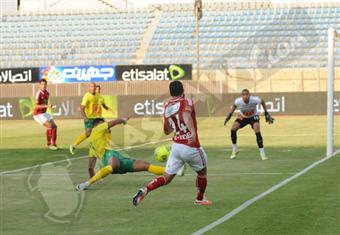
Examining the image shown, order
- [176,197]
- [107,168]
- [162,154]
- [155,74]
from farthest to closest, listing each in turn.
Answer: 1. [155,74]
2. [162,154]
3. [107,168]
4. [176,197]

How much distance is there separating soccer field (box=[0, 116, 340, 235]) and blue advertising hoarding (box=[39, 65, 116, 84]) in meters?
30.3

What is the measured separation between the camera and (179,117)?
12852 mm

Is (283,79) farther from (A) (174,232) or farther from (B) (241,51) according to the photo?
(A) (174,232)

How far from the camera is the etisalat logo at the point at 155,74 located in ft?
181

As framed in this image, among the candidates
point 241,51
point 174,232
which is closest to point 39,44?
point 241,51

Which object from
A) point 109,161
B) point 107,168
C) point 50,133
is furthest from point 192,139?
point 50,133

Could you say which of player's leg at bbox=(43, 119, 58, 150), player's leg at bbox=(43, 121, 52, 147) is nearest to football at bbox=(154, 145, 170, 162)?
player's leg at bbox=(43, 119, 58, 150)

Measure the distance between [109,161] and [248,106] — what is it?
28.2ft

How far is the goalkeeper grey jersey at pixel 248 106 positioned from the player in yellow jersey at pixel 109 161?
7.90m

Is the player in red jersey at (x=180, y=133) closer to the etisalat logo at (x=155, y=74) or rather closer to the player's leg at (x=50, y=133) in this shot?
the player's leg at (x=50, y=133)

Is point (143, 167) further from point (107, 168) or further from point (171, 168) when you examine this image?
point (171, 168)

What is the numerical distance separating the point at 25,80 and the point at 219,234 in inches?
1943

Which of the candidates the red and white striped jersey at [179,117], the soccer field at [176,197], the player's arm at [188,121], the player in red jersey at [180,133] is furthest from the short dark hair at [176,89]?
the soccer field at [176,197]

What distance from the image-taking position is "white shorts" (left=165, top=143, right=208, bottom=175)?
42.5ft
